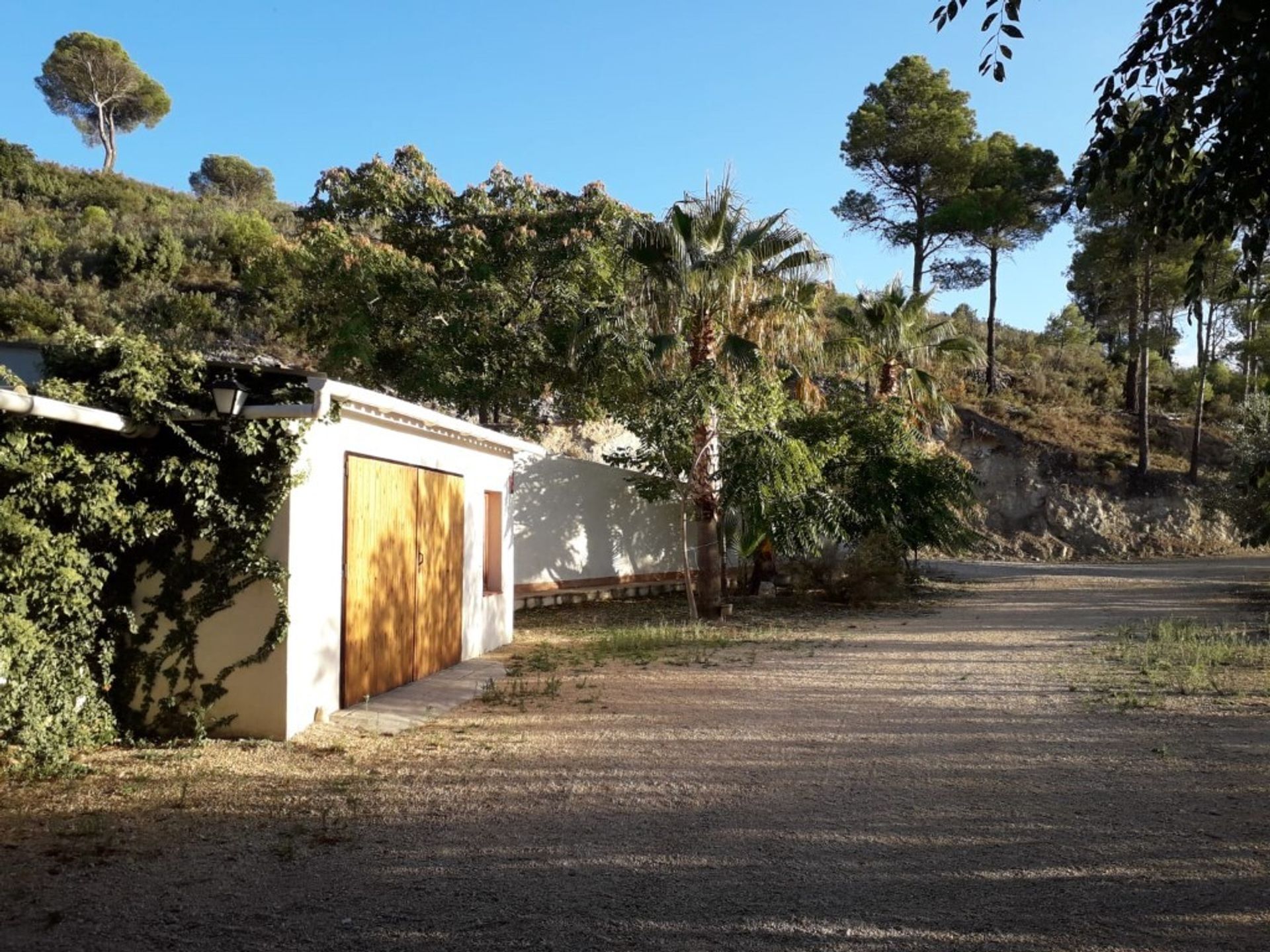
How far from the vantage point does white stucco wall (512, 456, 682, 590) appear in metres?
16.2

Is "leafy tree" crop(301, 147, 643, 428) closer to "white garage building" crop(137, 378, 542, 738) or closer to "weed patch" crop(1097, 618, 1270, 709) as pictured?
"white garage building" crop(137, 378, 542, 738)

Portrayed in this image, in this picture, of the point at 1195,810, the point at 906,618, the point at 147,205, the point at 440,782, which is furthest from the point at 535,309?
the point at 147,205

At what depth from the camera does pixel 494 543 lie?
497 inches

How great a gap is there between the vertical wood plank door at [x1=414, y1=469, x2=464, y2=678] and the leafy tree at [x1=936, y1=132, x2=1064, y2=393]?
31.1 meters

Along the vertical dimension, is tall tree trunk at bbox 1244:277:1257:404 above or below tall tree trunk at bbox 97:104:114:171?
below

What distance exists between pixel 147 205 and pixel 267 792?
4308 centimetres

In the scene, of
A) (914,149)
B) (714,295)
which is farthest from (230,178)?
(714,295)

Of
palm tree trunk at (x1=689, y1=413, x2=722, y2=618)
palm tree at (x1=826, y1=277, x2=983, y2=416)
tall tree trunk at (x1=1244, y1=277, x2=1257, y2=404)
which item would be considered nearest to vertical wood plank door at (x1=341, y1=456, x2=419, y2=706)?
palm tree trunk at (x1=689, y1=413, x2=722, y2=618)

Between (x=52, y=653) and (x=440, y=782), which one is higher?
(x=52, y=653)

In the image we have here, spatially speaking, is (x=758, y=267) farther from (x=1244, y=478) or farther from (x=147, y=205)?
(x=147, y=205)

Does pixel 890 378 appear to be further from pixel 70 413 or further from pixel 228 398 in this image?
pixel 70 413

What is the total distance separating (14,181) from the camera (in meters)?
40.7

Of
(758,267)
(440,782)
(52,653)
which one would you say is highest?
(758,267)

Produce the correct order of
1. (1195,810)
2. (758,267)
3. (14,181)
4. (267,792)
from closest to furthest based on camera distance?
(1195,810) → (267,792) → (758,267) → (14,181)
